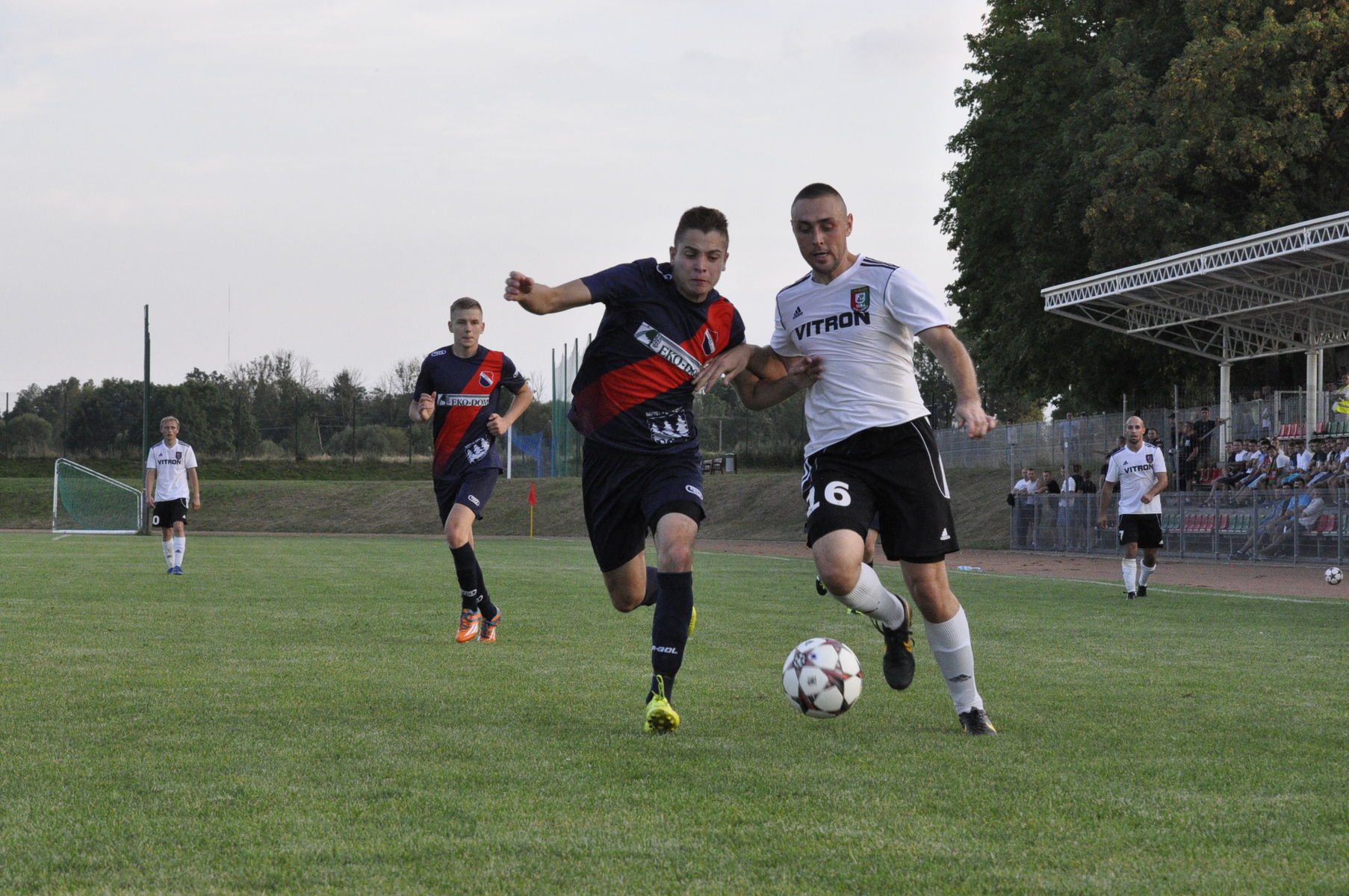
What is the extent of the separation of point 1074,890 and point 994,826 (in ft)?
1.97

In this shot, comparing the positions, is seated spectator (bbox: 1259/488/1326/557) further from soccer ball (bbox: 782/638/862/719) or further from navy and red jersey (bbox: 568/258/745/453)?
soccer ball (bbox: 782/638/862/719)

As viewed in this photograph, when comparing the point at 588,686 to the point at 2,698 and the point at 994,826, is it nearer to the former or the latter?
the point at 2,698

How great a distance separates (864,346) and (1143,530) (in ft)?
36.0

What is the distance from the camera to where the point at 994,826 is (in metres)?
3.70

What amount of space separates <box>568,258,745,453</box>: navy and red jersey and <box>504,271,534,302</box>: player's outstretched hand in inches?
29.1

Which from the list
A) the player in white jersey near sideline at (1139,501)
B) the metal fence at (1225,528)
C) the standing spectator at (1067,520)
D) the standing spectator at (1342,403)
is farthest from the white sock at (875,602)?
the standing spectator at (1067,520)

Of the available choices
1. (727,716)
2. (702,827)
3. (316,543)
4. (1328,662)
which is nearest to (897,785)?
(702,827)

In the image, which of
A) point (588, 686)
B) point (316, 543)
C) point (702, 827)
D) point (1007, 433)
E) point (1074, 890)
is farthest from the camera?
point (1007, 433)

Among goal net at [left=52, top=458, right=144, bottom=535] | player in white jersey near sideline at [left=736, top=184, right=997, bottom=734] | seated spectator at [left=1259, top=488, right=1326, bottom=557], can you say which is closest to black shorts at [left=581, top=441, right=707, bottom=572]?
player in white jersey near sideline at [left=736, top=184, right=997, bottom=734]

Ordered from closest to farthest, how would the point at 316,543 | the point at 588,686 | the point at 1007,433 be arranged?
the point at 588,686 → the point at 316,543 → the point at 1007,433

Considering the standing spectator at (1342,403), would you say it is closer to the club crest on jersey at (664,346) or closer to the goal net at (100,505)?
the club crest on jersey at (664,346)

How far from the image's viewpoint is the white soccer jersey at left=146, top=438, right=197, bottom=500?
17.8 metres

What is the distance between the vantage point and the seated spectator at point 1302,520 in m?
21.3

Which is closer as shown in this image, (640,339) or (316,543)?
(640,339)
